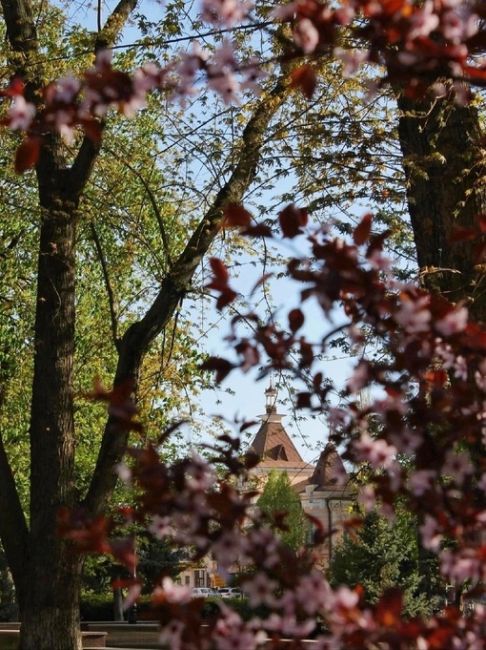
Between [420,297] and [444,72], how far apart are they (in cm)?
64

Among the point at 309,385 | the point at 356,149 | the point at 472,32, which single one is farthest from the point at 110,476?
the point at 472,32

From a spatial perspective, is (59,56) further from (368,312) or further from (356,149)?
(368,312)

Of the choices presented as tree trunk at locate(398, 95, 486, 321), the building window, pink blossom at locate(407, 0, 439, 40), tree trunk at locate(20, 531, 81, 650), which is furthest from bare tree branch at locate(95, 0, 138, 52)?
the building window

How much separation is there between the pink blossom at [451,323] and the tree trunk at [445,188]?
523 centimetres

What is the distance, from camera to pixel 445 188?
324 inches

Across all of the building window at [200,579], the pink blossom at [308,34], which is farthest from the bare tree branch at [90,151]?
the building window at [200,579]

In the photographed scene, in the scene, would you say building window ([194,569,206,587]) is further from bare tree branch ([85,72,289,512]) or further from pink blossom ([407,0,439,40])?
pink blossom ([407,0,439,40])

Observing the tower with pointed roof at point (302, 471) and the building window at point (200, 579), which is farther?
the building window at point (200, 579)

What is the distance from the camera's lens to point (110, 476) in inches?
400

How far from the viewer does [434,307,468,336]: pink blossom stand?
2539 mm

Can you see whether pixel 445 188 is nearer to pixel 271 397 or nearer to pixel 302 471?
pixel 271 397

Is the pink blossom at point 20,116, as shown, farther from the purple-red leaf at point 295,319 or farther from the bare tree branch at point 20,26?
the bare tree branch at point 20,26

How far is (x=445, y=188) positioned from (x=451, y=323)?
588 centimetres

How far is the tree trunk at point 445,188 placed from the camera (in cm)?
791
